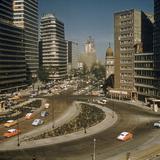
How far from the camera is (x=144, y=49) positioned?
159750 millimetres

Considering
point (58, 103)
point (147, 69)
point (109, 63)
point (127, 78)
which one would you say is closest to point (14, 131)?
point (58, 103)

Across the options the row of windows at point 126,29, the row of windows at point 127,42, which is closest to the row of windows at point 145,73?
the row of windows at point 127,42

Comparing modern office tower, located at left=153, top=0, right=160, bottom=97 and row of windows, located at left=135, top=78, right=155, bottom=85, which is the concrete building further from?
modern office tower, located at left=153, top=0, right=160, bottom=97

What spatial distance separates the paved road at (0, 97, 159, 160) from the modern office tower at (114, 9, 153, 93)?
55.8 metres

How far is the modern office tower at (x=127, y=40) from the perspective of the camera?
509 feet

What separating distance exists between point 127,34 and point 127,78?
65.5 ft

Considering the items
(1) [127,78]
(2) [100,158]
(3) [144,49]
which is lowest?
(2) [100,158]

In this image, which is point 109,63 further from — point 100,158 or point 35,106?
point 100,158

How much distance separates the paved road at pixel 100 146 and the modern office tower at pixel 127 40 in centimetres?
5580

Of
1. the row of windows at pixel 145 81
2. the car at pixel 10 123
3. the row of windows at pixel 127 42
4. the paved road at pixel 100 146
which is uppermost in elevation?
the row of windows at pixel 127 42

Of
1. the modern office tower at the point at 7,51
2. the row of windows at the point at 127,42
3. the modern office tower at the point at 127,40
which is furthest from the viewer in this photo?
the modern office tower at the point at 7,51

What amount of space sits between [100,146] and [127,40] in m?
89.1

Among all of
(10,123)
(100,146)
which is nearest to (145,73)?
(10,123)

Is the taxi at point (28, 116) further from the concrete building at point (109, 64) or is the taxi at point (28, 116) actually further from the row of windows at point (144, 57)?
the concrete building at point (109, 64)
